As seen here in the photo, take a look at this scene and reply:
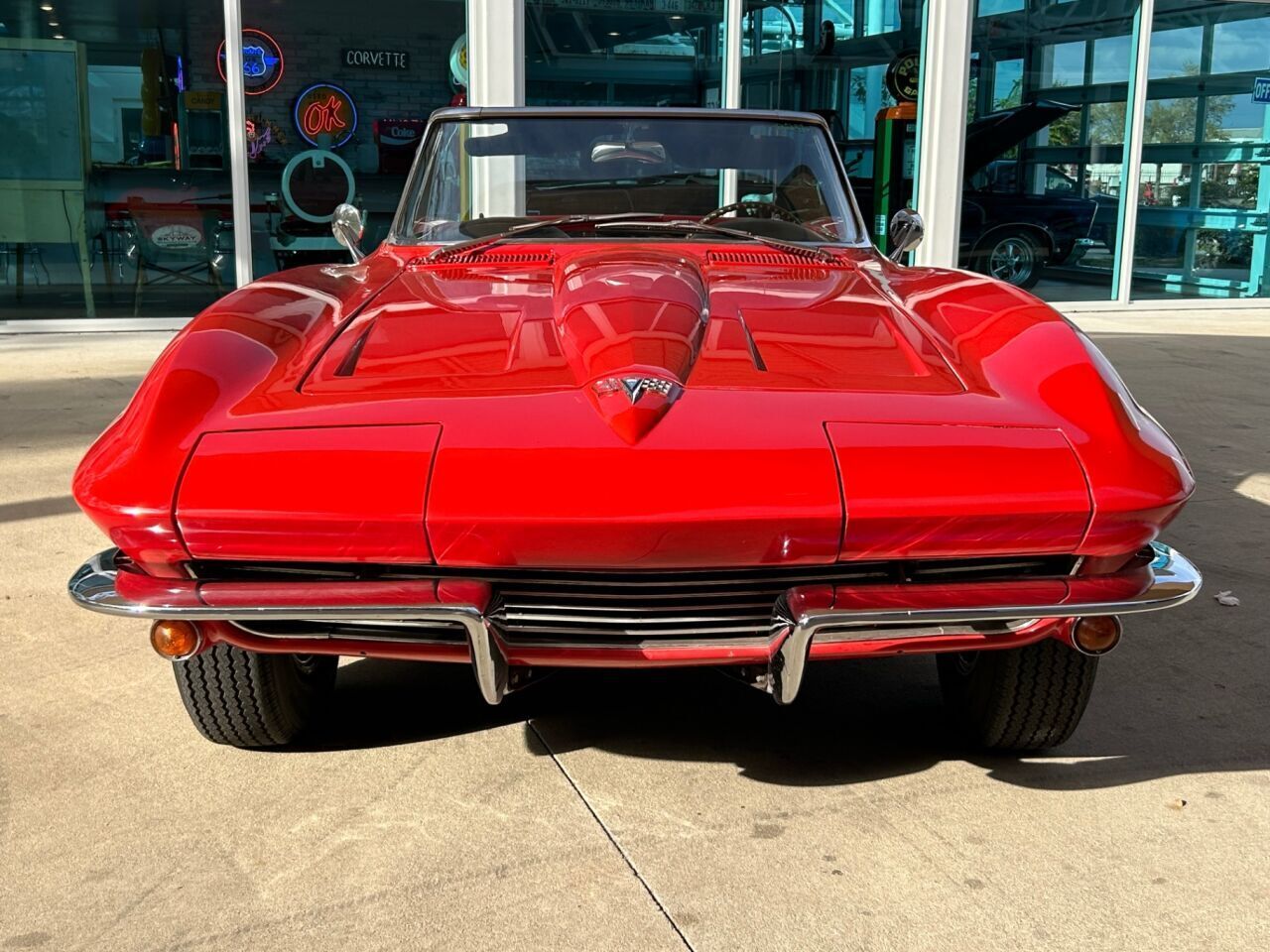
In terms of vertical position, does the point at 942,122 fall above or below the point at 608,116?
above

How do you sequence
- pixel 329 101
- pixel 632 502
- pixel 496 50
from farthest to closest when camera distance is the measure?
pixel 329 101
pixel 496 50
pixel 632 502

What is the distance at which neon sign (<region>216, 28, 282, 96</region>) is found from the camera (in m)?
9.28

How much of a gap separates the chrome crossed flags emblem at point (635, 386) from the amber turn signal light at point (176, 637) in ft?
2.72

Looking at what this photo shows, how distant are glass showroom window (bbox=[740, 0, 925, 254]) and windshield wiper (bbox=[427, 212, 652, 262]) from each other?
739 cm

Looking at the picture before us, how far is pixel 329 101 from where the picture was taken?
9.58m

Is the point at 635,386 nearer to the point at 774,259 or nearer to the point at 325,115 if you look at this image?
the point at 774,259

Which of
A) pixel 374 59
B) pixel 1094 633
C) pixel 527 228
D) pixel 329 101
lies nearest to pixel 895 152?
pixel 374 59

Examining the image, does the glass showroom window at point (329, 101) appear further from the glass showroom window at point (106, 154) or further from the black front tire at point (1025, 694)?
the black front tire at point (1025, 694)

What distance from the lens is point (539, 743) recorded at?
2.69 metres

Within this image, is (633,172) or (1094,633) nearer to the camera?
(1094,633)

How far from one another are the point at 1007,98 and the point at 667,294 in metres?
9.59

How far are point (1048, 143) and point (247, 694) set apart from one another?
10689 mm

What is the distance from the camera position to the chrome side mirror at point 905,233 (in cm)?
369

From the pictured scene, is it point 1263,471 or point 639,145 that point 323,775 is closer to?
point 639,145
